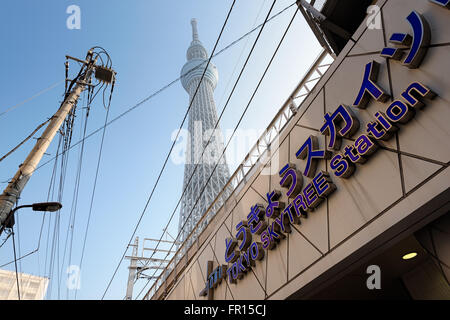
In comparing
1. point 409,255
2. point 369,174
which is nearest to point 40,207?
point 369,174

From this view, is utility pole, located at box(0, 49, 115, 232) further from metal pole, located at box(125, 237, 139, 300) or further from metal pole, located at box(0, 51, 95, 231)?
metal pole, located at box(125, 237, 139, 300)

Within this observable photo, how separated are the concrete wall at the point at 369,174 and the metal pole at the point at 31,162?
478 cm

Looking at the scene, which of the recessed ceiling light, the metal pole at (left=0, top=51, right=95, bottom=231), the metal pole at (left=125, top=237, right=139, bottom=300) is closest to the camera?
the recessed ceiling light

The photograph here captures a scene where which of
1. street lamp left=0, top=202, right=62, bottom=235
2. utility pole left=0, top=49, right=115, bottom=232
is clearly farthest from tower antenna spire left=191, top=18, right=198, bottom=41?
street lamp left=0, top=202, right=62, bottom=235

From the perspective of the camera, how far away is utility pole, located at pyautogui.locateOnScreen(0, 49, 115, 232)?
573cm

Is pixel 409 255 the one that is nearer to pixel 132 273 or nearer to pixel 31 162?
pixel 31 162

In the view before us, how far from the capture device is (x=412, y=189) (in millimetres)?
A: 3883

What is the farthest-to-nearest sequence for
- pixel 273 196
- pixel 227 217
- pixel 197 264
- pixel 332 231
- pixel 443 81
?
pixel 197 264
pixel 227 217
pixel 273 196
pixel 332 231
pixel 443 81

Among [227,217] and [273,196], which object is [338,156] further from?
[227,217]

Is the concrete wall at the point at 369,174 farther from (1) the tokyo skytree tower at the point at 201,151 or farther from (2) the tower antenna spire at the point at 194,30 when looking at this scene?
(2) the tower antenna spire at the point at 194,30
